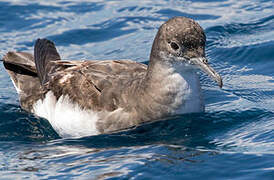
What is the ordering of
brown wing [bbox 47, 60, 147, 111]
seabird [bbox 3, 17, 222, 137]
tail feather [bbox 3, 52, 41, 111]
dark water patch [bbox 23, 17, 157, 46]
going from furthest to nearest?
dark water patch [bbox 23, 17, 157, 46]
tail feather [bbox 3, 52, 41, 111]
brown wing [bbox 47, 60, 147, 111]
seabird [bbox 3, 17, 222, 137]

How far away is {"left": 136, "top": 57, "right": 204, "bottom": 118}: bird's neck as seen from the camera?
22.7 ft

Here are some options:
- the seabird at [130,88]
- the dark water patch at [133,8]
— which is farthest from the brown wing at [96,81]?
the dark water patch at [133,8]

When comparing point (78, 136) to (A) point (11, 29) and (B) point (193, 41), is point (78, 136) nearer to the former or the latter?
(B) point (193, 41)

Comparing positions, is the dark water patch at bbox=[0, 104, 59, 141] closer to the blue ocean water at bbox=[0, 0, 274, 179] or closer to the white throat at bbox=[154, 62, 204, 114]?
the blue ocean water at bbox=[0, 0, 274, 179]

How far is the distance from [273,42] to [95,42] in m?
3.56

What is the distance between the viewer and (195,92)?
7000 mm

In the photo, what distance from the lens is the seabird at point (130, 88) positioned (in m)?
6.73

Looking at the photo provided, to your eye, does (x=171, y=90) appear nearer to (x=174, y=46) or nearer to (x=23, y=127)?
(x=174, y=46)

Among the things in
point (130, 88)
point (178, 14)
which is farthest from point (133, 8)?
point (130, 88)

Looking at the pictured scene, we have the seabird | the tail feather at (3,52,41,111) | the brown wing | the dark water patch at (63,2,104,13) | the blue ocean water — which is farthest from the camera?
the dark water patch at (63,2,104,13)

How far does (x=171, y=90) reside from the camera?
6.96 metres

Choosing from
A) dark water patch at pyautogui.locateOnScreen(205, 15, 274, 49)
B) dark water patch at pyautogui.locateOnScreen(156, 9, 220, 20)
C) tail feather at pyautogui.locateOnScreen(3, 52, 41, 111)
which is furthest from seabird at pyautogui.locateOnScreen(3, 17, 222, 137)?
dark water patch at pyautogui.locateOnScreen(156, 9, 220, 20)

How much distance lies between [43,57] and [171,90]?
256 centimetres

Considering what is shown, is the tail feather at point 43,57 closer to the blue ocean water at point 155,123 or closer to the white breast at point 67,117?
the white breast at point 67,117
